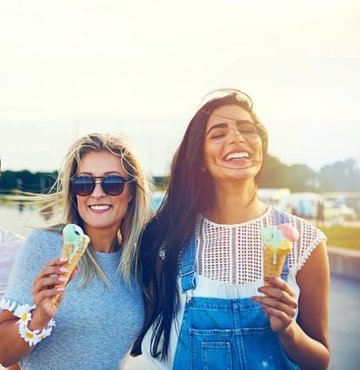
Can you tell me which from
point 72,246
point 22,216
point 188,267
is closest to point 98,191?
point 72,246

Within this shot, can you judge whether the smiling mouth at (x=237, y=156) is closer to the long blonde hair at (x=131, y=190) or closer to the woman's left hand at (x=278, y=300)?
the long blonde hair at (x=131, y=190)

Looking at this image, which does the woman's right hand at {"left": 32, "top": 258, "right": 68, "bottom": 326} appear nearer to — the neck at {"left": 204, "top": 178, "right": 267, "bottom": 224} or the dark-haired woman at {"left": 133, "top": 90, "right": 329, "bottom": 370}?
the dark-haired woman at {"left": 133, "top": 90, "right": 329, "bottom": 370}

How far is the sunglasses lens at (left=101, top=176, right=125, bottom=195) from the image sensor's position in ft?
7.92

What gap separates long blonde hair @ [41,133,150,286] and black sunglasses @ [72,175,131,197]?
0.25ft

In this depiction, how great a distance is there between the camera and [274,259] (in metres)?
2.12

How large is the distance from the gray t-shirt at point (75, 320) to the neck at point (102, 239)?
17cm

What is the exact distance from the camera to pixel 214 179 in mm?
2527

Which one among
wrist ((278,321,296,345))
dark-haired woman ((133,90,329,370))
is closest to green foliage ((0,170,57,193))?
dark-haired woman ((133,90,329,370))

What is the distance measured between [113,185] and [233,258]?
56 centimetres

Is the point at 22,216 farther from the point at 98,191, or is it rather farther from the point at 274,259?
the point at 274,259

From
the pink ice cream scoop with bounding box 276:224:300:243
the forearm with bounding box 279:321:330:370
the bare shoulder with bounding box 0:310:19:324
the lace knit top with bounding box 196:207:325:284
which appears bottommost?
the forearm with bounding box 279:321:330:370

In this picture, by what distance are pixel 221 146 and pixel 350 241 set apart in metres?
8.67

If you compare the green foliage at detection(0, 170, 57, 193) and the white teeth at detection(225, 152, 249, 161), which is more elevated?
the white teeth at detection(225, 152, 249, 161)

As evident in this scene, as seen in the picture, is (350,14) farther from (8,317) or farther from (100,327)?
(8,317)
